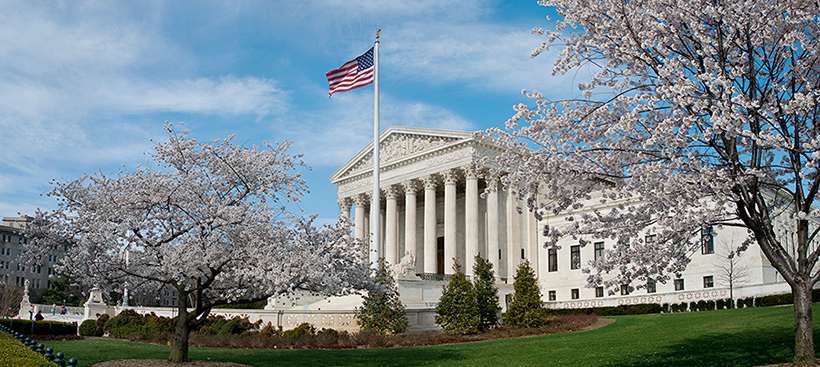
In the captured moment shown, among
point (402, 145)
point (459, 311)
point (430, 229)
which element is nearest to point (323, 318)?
point (459, 311)

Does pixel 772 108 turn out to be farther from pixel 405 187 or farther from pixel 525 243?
pixel 405 187

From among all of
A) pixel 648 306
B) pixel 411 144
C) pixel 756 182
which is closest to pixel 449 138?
pixel 411 144

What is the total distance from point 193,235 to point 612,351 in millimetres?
13213

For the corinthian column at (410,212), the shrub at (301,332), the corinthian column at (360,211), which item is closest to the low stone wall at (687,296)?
the corinthian column at (410,212)

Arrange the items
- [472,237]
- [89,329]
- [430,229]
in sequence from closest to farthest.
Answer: [89,329], [472,237], [430,229]

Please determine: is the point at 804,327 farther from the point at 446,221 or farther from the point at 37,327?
the point at 446,221

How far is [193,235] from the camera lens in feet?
53.9

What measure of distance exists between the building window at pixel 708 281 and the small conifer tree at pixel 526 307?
59.2ft

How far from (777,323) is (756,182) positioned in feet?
43.5

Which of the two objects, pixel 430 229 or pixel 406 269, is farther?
pixel 430 229

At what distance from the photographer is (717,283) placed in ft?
149

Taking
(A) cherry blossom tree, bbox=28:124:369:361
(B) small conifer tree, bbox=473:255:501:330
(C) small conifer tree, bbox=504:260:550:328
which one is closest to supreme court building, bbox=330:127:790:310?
(C) small conifer tree, bbox=504:260:550:328

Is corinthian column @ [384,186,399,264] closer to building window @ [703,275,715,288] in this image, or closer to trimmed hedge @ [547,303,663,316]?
trimmed hedge @ [547,303,663,316]

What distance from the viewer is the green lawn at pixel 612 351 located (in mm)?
17375
